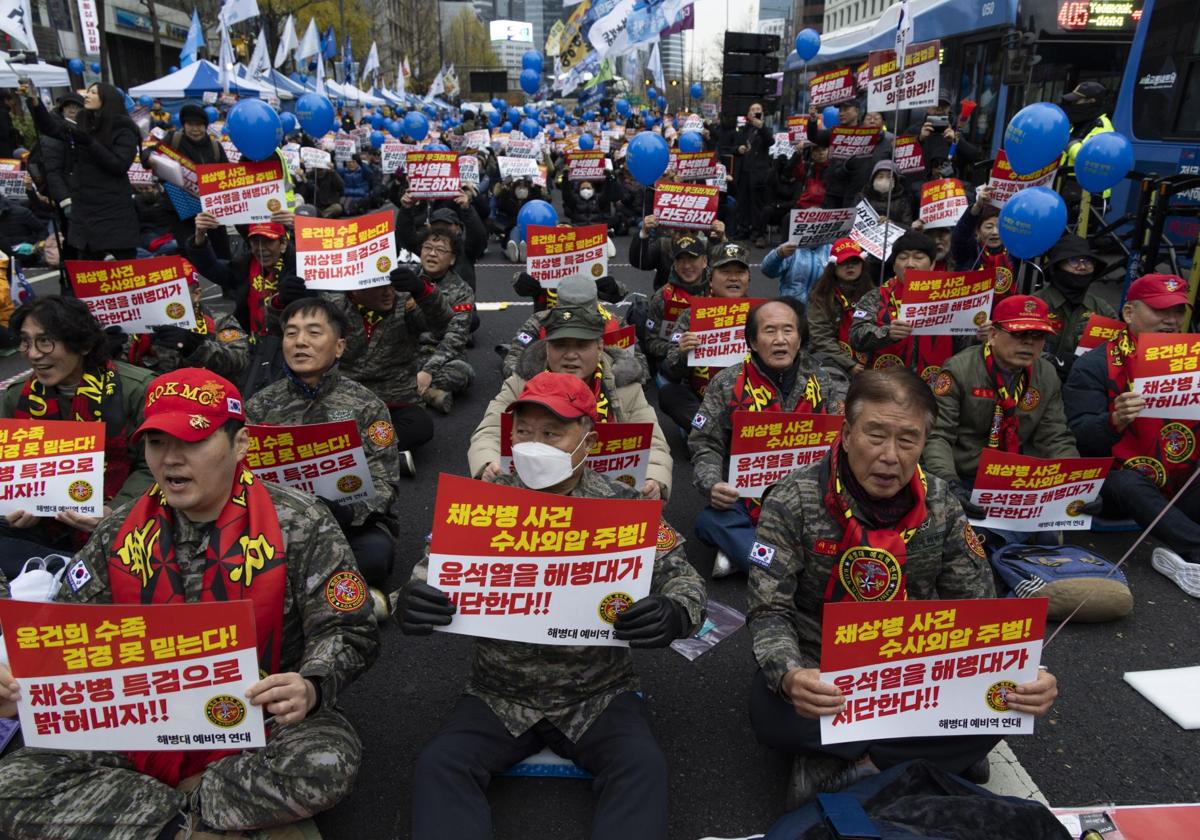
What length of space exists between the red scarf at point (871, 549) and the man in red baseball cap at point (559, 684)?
512 millimetres

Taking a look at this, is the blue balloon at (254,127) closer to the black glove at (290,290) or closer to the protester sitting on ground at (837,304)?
the black glove at (290,290)

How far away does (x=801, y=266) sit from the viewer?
7.76 metres

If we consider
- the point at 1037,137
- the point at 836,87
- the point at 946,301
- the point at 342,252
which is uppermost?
the point at 836,87

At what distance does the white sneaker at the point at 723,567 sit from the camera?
4.51 metres

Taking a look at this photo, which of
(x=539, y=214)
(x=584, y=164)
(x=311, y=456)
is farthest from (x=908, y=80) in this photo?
(x=584, y=164)

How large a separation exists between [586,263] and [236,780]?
5294mm

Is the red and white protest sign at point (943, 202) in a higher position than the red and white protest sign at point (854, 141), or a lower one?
lower

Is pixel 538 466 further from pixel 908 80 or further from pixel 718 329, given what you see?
pixel 908 80

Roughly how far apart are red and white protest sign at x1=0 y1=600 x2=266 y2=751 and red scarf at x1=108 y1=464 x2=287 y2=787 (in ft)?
0.74

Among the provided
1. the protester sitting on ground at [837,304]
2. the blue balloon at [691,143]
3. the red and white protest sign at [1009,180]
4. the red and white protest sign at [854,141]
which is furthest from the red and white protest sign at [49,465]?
the blue balloon at [691,143]

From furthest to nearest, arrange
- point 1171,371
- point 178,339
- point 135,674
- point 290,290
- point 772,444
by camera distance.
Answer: point 290,290 → point 178,339 → point 1171,371 → point 772,444 → point 135,674

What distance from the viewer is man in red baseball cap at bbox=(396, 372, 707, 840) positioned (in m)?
2.60

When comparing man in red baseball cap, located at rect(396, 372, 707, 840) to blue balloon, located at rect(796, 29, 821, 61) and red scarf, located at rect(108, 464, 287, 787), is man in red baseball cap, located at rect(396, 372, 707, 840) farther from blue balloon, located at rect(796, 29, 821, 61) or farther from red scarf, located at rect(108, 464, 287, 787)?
blue balloon, located at rect(796, 29, 821, 61)

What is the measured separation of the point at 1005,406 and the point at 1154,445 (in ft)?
2.96
